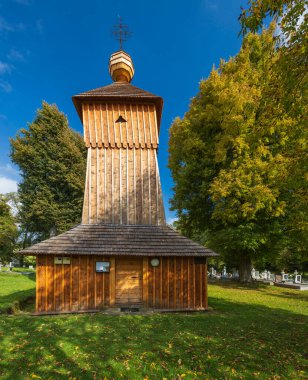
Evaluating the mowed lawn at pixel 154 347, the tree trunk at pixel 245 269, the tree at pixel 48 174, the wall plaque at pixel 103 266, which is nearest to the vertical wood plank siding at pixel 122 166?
the wall plaque at pixel 103 266

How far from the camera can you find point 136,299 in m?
11.7

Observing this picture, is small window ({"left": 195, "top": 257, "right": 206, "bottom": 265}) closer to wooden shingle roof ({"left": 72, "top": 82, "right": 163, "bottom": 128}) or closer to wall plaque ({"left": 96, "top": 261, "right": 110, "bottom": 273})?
wall plaque ({"left": 96, "top": 261, "right": 110, "bottom": 273})

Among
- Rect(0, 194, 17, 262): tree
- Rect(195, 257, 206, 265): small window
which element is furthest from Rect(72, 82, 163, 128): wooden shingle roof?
Rect(0, 194, 17, 262): tree

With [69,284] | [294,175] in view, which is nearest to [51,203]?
[69,284]

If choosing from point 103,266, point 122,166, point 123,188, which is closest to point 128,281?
point 103,266

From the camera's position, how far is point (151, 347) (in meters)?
6.45

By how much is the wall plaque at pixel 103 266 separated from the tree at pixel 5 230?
64.7 feet

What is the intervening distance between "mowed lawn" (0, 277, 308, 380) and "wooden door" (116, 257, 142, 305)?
6.55ft

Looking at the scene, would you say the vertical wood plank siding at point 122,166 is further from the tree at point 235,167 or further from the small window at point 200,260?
the tree at point 235,167

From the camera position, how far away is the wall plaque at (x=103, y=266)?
11.6 m

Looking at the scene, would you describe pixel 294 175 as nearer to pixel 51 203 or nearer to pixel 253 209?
pixel 253 209

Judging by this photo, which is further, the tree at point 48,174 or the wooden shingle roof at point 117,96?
the tree at point 48,174

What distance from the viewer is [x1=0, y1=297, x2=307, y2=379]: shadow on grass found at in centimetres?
525

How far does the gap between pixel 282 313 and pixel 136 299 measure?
666 cm
